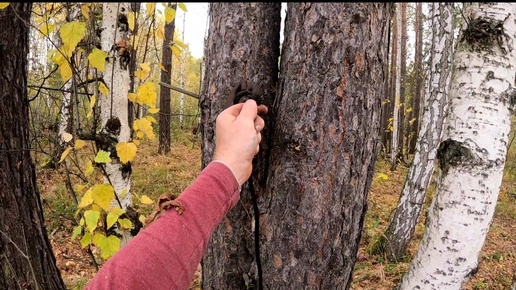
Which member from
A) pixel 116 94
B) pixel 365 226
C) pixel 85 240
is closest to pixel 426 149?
pixel 365 226

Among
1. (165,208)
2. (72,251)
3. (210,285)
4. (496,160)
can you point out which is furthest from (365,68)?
(72,251)

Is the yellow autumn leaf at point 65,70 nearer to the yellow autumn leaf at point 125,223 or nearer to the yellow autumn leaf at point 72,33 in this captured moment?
the yellow autumn leaf at point 72,33

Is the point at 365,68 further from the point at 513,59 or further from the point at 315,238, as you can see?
the point at 513,59

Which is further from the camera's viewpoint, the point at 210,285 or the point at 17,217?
the point at 17,217

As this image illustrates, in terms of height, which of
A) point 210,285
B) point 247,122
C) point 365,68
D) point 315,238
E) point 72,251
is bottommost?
point 72,251

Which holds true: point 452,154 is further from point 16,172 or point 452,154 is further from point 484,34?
point 16,172

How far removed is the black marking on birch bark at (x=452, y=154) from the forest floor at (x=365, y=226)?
4.28 ft

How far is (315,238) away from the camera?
1.25m

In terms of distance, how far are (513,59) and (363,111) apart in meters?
1.21

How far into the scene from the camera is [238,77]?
1247mm

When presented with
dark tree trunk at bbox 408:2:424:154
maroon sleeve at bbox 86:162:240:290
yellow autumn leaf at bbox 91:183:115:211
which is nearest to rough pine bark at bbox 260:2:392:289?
maroon sleeve at bbox 86:162:240:290

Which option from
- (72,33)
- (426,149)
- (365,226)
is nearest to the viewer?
(72,33)

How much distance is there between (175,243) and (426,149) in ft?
16.7

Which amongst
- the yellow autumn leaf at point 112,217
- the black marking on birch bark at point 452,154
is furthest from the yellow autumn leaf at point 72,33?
the black marking on birch bark at point 452,154
